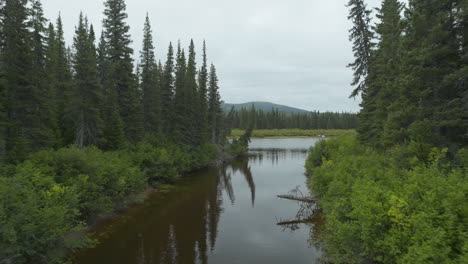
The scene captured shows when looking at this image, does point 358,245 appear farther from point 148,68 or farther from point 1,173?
point 148,68

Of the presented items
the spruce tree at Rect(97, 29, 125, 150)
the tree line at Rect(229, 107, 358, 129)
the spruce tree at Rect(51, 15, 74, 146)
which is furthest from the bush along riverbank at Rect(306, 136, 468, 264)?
the tree line at Rect(229, 107, 358, 129)

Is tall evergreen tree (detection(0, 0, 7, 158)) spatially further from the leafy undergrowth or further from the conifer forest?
the leafy undergrowth

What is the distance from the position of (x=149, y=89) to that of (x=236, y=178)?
19.2m

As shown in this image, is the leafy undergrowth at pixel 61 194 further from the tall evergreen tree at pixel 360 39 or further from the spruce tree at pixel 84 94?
the tall evergreen tree at pixel 360 39

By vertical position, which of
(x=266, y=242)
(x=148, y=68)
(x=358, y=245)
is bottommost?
(x=266, y=242)

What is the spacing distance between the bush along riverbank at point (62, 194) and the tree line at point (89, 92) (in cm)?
307

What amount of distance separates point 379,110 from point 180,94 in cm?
3133

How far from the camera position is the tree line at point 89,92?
1925cm

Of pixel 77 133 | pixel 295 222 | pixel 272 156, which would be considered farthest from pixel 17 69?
pixel 272 156

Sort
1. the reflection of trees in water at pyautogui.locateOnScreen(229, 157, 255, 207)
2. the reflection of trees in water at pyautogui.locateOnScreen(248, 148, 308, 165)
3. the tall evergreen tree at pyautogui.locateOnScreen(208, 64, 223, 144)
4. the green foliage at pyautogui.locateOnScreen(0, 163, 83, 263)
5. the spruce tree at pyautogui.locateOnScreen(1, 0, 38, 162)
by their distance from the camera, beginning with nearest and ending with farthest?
the green foliage at pyautogui.locateOnScreen(0, 163, 83, 263), the spruce tree at pyautogui.locateOnScreen(1, 0, 38, 162), the reflection of trees in water at pyautogui.locateOnScreen(229, 157, 255, 207), the reflection of trees in water at pyautogui.locateOnScreen(248, 148, 308, 165), the tall evergreen tree at pyautogui.locateOnScreen(208, 64, 223, 144)

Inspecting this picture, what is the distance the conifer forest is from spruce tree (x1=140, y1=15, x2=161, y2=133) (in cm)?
615

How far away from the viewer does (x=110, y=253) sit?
14.1 meters

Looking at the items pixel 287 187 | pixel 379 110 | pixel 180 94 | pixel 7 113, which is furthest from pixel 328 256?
pixel 180 94

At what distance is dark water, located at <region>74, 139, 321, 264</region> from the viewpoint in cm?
1377
